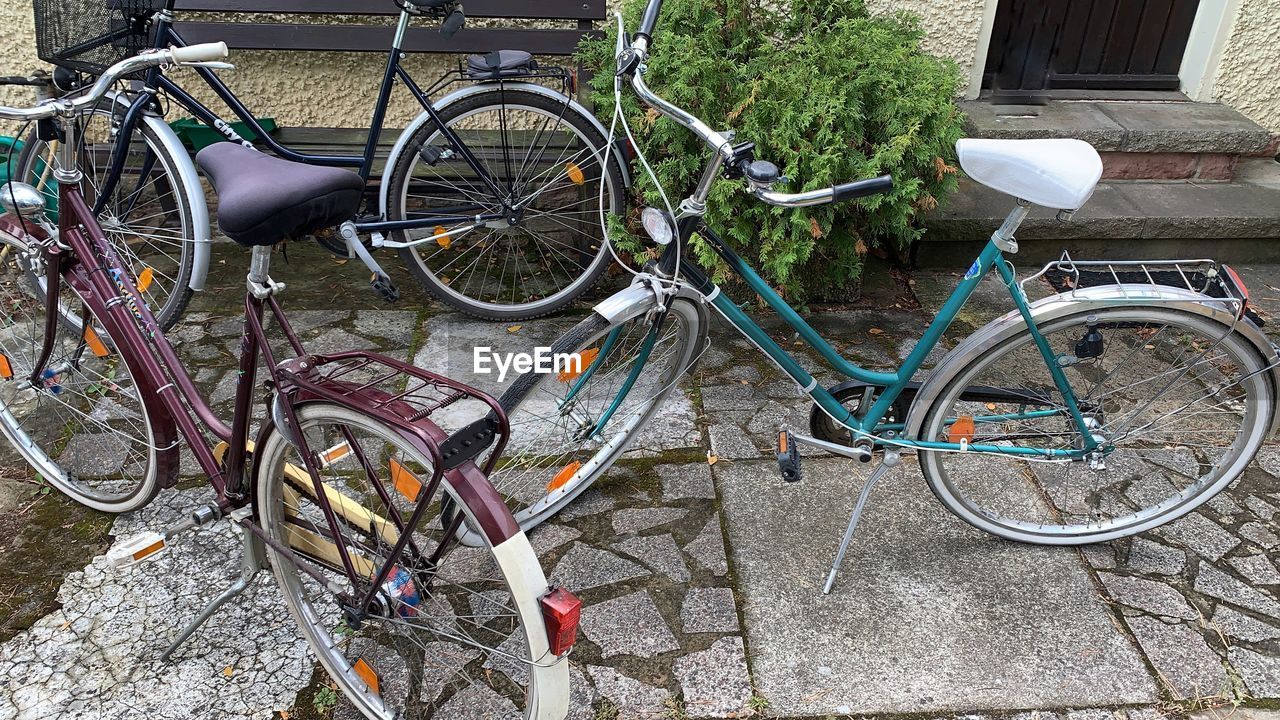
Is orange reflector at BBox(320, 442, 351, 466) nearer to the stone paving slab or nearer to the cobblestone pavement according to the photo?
the cobblestone pavement

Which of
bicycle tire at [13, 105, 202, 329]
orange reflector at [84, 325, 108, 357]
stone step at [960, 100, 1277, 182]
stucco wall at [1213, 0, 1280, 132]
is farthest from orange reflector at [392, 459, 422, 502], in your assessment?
stucco wall at [1213, 0, 1280, 132]

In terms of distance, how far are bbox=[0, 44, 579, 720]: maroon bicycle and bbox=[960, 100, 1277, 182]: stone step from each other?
342 cm

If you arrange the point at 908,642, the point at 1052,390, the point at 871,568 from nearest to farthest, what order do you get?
the point at 908,642
the point at 871,568
the point at 1052,390

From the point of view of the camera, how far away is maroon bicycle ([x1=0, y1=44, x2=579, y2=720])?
175 cm

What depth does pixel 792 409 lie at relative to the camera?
341 cm

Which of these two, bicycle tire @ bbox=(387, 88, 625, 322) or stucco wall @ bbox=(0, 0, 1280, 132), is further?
stucco wall @ bbox=(0, 0, 1280, 132)

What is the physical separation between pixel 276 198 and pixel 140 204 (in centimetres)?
275

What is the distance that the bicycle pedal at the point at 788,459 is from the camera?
8.35ft

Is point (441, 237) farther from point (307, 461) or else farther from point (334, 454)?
point (307, 461)

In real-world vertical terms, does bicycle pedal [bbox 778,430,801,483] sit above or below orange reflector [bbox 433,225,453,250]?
below

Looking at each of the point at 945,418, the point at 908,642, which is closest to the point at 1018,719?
the point at 908,642

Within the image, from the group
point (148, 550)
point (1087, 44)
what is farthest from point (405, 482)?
point (1087, 44)

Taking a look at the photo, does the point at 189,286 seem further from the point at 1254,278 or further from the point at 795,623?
the point at 1254,278

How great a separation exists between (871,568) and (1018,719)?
58 centimetres
